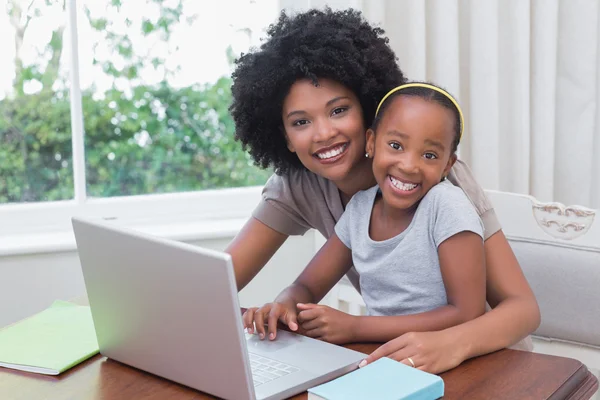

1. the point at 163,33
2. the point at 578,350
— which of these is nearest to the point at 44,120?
the point at 163,33

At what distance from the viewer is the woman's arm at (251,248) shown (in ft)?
5.49

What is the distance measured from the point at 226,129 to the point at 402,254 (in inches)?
52.7

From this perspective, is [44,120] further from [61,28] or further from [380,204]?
[380,204]

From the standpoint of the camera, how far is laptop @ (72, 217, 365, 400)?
3.27ft

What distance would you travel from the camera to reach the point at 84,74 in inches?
94.9

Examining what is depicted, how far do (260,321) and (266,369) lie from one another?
179 millimetres

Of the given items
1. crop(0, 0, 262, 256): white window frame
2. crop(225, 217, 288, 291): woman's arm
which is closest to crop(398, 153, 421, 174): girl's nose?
crop(225, 217, 288, 291): woman's arm

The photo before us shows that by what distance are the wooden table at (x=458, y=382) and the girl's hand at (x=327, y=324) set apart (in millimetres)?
192

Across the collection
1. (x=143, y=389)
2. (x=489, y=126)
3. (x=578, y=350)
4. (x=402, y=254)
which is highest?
(x=489, y=126)

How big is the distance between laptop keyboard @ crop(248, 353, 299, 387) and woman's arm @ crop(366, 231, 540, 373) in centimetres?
12

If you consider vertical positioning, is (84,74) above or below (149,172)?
above

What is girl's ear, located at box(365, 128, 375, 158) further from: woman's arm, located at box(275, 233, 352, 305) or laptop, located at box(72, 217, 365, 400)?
laptop, located at box(72, 217, 365, 400)

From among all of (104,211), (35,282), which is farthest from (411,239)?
(104,211)

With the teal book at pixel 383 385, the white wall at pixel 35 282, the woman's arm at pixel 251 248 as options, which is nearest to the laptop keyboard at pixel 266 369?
the teal book at pixel 383 385
